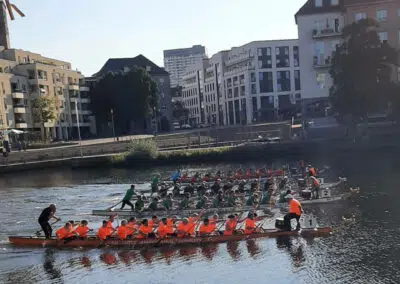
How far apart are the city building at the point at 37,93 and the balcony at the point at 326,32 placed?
4664 cm

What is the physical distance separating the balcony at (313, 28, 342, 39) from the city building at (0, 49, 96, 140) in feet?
153

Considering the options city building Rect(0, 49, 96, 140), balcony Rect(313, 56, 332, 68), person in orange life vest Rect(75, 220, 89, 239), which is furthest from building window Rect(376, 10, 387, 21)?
city building Rect(0, 49, 96, 140)

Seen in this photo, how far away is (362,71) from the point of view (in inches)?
2154

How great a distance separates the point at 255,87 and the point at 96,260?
3597 inches

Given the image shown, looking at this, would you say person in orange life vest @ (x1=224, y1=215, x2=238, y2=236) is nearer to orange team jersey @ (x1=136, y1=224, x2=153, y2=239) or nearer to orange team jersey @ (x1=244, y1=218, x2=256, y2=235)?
orange team jersey @ (x1=244, y1=218, x2=256, y2=235)

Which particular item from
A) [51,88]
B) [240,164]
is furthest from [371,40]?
[51,88]

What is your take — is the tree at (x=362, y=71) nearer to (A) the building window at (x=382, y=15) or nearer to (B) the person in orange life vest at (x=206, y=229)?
(A) the building window at (x=382, y=15)

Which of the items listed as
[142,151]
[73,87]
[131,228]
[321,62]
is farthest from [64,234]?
[73,87]

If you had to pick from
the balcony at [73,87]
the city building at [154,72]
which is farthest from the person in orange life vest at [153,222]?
the city building at [154,72]

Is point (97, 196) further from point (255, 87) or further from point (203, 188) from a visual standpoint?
point (255, 87)

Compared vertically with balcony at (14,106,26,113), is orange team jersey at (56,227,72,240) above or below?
below

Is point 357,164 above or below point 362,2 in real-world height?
below

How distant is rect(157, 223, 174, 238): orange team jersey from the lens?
23.9 meters

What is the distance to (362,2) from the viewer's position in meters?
65.4
